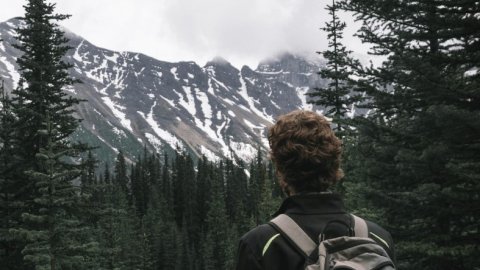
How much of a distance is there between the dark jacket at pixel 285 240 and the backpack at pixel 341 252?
1.9 inches

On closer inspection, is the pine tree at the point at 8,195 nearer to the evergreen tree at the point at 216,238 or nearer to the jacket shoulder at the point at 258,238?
the jacket shoulder at the point at 258,238

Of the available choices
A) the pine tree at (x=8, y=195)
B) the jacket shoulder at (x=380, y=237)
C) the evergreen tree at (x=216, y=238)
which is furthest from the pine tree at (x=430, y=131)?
the evergreen tree at (x=216, y=238)

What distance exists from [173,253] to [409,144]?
68357 millimetres

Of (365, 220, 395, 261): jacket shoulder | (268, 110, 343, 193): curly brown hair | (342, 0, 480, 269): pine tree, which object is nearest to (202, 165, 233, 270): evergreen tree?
(342, 0, 480, 269): pine tree

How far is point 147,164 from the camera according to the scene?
11775 centimetres

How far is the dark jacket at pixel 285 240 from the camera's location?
2.92 metres

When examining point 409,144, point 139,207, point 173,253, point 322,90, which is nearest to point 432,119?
point 409,144

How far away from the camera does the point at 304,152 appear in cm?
315

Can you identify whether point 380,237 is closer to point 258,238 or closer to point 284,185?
point 284,185

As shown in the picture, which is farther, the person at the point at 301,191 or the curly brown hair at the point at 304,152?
the curly brown hair at the point at 304,152

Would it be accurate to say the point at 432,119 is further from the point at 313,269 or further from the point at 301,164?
the point at 313,269

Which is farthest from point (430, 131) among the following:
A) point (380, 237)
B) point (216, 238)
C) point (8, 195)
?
point (216, 238)

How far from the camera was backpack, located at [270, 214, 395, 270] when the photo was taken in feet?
8.79

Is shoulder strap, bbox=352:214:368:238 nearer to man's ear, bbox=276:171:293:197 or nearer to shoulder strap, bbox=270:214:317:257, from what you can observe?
shoulder strap, bbox=270:214:317:257
